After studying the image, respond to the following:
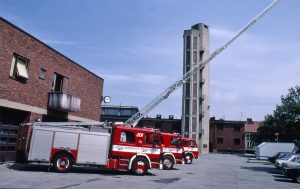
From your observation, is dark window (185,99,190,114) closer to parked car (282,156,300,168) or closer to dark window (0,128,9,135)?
parked car (282,156,300,168)

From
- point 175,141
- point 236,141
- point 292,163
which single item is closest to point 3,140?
point 175,141

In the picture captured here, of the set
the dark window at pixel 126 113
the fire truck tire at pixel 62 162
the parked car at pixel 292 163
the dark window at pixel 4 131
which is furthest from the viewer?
the dark window at pixel 126 113

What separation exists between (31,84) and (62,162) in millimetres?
6871

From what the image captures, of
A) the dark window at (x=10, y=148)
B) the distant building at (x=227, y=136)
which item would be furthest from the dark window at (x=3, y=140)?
the distant building at (x=227, y=136)

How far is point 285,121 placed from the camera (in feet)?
192

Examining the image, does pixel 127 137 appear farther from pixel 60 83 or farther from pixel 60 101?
pixel 60 83

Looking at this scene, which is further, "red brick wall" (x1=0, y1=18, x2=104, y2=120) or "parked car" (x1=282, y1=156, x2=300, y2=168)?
"parked car" (x1=282, y1=156, x2=300, y2=168)

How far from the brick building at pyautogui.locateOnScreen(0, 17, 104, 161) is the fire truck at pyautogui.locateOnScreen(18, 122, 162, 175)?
9.35 ft

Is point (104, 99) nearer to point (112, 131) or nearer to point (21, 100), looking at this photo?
point (21, 100)

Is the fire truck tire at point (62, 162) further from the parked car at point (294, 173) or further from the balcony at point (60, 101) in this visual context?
the parked car at point (294, 173)

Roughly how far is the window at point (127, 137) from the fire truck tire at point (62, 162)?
3.05 m

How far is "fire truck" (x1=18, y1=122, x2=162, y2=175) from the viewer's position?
16.5 metres

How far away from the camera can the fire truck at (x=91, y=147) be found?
54.0 ft

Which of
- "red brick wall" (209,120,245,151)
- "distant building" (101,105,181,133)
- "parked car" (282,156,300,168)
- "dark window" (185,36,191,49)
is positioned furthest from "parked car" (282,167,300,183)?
"red brick wall" (209,120,245,151)
